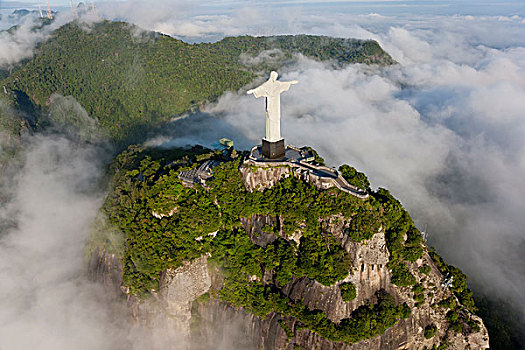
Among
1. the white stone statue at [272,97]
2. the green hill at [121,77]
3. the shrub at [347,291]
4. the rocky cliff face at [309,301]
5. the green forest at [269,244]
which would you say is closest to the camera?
the shrub at [347,291]

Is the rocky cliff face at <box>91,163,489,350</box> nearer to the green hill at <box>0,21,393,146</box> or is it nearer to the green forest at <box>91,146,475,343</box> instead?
the green forest at <box>91,146,475,343</box>

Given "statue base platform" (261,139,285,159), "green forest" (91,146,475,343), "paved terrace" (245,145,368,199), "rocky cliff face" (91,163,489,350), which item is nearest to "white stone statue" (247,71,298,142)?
"statue base platform" (261,139,285,159)

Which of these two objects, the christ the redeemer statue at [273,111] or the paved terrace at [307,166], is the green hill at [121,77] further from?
the christ the redeemer statue at [273,111]

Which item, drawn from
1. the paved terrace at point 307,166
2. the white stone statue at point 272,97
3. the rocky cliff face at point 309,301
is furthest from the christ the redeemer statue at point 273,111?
the rocky cliff face at point 309,301

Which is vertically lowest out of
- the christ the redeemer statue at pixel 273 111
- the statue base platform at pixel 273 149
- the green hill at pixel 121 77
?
the green hill at pixel 121 77

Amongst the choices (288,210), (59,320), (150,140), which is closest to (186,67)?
(150,140)

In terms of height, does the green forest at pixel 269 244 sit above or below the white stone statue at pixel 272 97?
below
